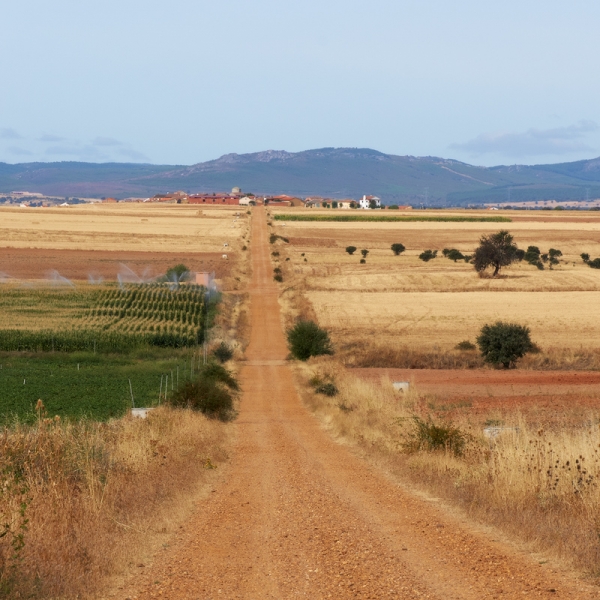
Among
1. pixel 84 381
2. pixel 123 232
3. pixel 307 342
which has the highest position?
pixel 123 232

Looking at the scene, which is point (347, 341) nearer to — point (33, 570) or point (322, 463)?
point (322, 463)

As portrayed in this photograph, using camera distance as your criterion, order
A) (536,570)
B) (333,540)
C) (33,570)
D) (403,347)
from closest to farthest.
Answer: (33,570) → (536,570) → (333,540) → (403,347)

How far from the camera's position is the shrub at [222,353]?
40.4 meters

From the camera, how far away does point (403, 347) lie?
42562 millimetres

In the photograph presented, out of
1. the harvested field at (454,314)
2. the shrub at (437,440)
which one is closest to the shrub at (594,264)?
the harvested field at (454,314)

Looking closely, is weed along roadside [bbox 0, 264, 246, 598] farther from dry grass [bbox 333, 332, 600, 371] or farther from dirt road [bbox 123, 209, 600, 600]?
dry grass [bbox 333, 332, 600, 371]

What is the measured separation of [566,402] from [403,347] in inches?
702

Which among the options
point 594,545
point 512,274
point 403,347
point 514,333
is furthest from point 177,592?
point 512,274

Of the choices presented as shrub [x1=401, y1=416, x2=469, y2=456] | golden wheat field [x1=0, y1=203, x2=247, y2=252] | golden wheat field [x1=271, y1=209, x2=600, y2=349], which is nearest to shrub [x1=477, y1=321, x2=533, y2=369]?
golden wheat field [x1=271, y1=209, x2=600, y2=349]

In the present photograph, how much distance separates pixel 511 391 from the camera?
95.2 feet

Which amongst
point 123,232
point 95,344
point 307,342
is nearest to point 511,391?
point 307,342

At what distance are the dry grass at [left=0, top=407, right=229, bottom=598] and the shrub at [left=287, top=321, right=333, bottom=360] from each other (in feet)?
81.5

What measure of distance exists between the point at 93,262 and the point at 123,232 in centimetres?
4159

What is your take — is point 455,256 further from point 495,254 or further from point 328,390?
point 328,390
